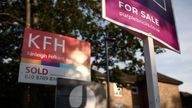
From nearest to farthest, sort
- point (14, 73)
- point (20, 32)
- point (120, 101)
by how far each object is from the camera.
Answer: point (14, 73), point (20, 32), point (120, 101)

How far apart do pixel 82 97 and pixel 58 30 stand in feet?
39.3

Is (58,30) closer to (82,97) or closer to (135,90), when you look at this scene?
(82,97)

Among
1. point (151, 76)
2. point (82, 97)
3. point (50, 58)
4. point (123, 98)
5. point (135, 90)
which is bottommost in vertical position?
point (82, 97)

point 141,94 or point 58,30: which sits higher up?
point 58,30

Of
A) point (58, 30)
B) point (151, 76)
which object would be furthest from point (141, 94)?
point (151, 76)

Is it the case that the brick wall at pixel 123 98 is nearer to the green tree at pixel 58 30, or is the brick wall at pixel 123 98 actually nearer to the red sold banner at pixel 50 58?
the green tree at pixel 58 30

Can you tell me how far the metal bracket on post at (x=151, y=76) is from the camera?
18.8ft

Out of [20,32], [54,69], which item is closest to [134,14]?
[54,69]

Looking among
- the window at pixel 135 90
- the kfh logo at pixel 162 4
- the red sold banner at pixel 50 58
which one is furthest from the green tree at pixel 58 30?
the window at pixel 135 90

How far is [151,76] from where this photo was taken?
19.4 ft

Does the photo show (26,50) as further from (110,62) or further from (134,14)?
(110,62)

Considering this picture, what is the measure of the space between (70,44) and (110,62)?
24.5 feet

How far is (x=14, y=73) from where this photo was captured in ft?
50.8

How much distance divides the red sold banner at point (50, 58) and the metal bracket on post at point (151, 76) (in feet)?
14.5
